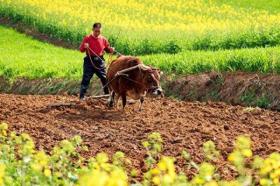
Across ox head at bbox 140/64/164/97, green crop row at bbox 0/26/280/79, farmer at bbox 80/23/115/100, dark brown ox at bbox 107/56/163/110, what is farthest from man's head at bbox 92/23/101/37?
green crop row at bbox 0/26/280/79

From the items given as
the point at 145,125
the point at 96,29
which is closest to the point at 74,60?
the point at 96,29

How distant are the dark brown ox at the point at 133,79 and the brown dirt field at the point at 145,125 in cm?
42

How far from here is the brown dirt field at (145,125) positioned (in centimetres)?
1104

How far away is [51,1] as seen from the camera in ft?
124

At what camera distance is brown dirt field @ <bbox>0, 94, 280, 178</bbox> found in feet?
36.2

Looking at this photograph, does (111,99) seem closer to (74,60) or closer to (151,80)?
(151,80)

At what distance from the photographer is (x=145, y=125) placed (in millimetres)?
13086

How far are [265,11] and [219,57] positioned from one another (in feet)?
58.6

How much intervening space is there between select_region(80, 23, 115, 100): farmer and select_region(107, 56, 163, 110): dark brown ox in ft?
2.24

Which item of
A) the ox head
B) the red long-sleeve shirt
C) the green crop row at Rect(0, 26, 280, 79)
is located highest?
the red long-sleeve shirt

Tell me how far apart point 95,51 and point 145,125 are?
3398 mm

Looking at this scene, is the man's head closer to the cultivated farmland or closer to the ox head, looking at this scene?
the cultivated farmland

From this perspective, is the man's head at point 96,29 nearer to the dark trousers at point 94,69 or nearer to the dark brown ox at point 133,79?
the dark trousers at point 94,69

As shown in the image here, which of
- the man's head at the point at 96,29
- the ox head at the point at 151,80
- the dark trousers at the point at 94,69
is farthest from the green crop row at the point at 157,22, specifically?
the ox head at the point at 151,80
